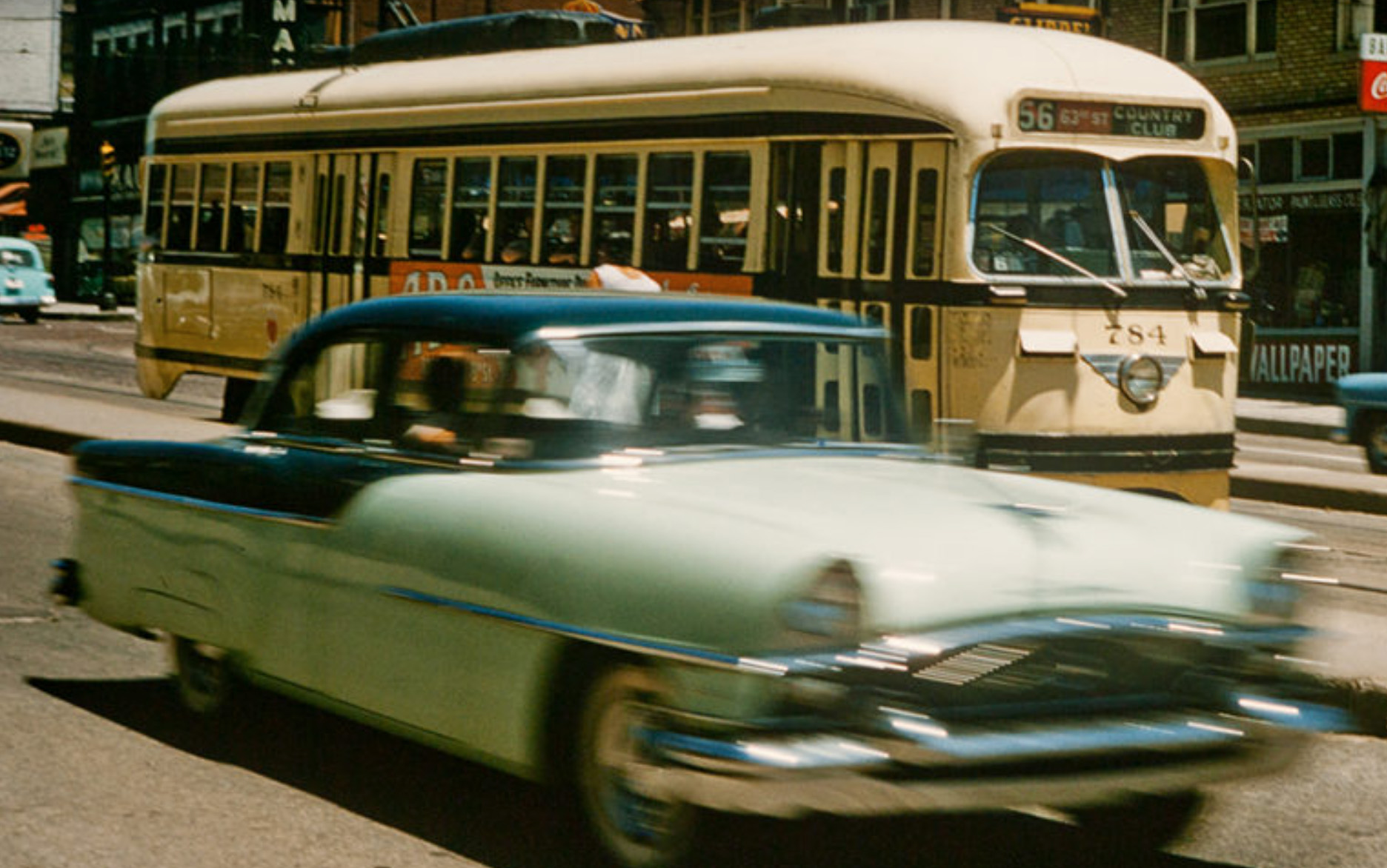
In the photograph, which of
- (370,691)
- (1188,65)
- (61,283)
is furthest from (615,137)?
(61,283)

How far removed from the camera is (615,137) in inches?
583

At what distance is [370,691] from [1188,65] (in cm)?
2759

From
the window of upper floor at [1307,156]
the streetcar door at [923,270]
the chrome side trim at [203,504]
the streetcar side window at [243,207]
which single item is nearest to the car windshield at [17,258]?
the window of upper floor at [1307,156]

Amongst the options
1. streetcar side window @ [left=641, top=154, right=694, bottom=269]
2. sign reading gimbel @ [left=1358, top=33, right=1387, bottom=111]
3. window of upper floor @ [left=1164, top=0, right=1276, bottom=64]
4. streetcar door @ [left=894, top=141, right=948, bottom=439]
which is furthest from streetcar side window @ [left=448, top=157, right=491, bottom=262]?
window of upper floor @ [left=1164, top=0, right=1276, bottom=64]

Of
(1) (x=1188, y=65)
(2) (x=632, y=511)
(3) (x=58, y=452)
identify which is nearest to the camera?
(2) (x=632, y=511)

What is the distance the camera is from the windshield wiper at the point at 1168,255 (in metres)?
12.7

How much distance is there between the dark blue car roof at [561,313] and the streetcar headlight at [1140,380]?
6.21m

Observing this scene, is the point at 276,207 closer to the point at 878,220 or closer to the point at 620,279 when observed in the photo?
the point at 620,279

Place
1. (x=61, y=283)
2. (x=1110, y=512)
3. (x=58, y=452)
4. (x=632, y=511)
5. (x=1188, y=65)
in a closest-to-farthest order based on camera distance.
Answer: (x=632, y=511)
(x=1110, y=512)
(x=58, y=452)
(x=1188, y=65)
(x=61, y=283)

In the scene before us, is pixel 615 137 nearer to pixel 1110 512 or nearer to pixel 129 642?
pixel 129 642

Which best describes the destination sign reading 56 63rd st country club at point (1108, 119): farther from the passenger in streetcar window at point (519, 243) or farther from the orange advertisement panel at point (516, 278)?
the passenger in streetcar window at point (519, 243)

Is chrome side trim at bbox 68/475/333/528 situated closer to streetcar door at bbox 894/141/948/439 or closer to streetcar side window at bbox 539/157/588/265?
streetcar door at bbox 894/141/948/439

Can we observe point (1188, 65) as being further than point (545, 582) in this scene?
Yes

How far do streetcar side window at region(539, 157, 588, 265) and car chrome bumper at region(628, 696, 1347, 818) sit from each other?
1041cm
